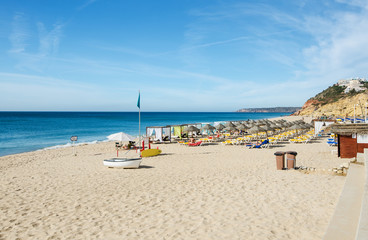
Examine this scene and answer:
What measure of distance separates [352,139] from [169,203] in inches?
413

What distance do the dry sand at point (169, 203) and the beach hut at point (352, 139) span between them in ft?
7.65

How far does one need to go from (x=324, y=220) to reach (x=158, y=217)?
3674 mm

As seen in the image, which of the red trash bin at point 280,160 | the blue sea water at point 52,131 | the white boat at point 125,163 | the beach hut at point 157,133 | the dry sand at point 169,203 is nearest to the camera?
the dry sand at point 169,203

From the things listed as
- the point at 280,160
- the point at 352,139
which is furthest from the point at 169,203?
the point at 352,139

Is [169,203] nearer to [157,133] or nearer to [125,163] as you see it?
[125,163]

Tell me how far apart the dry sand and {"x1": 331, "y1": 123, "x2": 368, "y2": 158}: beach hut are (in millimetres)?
2331

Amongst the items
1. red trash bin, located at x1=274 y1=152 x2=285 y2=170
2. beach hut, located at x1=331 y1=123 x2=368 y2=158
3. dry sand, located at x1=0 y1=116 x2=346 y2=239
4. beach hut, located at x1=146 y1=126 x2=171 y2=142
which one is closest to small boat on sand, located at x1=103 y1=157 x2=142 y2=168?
dry sand, located at x1=0 y1=116 x2=346 y2=239

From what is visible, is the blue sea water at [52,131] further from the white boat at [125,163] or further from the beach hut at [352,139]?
the beach hut at [352,139]

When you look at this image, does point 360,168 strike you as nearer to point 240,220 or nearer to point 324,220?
point 324,220

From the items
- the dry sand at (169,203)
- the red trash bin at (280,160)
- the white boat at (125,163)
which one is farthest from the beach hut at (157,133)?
the red trash bin at (280,160)

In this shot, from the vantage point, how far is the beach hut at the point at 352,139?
1203 cm

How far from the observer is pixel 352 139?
1234 cm

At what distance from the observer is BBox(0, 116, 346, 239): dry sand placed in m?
5.11

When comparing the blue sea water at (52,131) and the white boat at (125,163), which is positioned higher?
the white boat at (125,163)
